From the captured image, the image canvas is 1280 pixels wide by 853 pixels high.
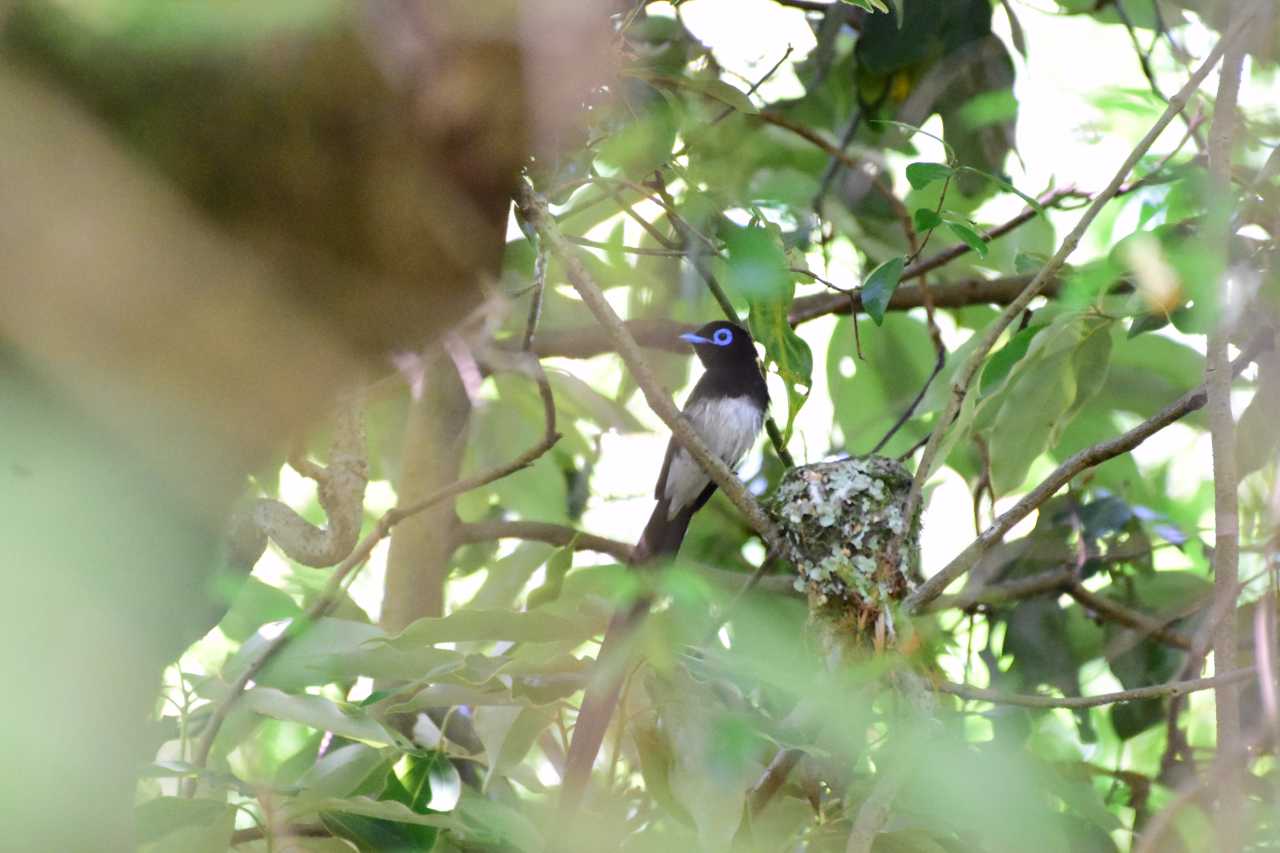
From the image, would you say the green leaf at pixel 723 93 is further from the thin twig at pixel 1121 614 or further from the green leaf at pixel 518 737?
the thin twig at pixel 1121 614

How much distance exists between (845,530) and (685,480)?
0.51 metres

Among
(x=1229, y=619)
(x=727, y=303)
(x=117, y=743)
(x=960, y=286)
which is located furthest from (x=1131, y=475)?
(x=117, y=743)

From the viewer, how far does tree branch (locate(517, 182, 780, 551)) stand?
1402mm

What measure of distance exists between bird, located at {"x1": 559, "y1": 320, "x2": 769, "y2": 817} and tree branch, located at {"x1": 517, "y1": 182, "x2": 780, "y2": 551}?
198mm

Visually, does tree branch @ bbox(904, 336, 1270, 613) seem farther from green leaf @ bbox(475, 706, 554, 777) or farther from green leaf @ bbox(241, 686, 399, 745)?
green leaf @ bbox(241, 686, 399, 745)

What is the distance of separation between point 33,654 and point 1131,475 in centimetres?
207

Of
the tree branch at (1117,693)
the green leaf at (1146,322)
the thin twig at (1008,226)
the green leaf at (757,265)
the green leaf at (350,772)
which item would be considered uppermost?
the thin twig at (1008,226)

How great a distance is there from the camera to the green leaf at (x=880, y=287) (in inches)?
63.9

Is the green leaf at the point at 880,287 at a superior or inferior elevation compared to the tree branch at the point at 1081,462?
superior

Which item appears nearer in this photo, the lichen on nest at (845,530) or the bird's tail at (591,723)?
the bird's tail at (591,723)

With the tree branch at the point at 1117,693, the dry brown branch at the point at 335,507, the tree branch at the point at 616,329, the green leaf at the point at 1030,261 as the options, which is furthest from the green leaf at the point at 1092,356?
the dry brown branch at the point at 335,507

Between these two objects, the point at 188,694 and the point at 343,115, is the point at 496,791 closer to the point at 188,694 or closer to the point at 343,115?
the point at 188,694

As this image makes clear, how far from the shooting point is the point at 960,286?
8.36 ft

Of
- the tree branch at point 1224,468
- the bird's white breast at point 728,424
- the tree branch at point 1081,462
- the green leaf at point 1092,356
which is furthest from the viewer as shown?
the bird's white breast at point 728,424
